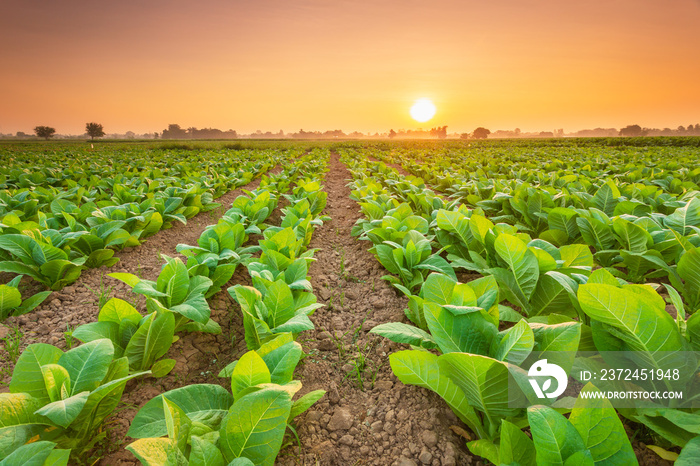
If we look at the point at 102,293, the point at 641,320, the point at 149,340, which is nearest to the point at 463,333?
the point at 641,320

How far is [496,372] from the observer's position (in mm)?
1218

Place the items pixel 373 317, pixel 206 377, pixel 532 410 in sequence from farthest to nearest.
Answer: pixel 373 317
pixel 206 377
pixel 532 410

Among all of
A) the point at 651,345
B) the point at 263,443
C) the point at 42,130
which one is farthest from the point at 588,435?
the point at 42,130

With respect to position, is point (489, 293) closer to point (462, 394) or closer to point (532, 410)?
point (462, 394)

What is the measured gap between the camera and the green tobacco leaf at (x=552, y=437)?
98cm

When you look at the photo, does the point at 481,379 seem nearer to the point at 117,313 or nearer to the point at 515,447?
the point at 515,447

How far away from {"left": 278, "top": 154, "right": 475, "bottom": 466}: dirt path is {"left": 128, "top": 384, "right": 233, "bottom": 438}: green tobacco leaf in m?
0.39

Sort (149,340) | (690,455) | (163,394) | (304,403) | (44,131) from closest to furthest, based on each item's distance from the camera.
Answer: (690,455) < (163,394) < (304,403) < (149,340) < (44,131)

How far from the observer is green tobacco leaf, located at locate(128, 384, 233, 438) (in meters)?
1.30

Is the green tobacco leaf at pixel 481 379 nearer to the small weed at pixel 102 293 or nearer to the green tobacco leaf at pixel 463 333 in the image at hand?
the green tobacco leaf at pixel 463 333

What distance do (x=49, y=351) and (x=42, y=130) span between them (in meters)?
129

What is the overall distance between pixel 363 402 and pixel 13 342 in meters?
2.52

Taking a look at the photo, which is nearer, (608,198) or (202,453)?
(202,453)

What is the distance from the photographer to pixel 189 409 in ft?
4.47
